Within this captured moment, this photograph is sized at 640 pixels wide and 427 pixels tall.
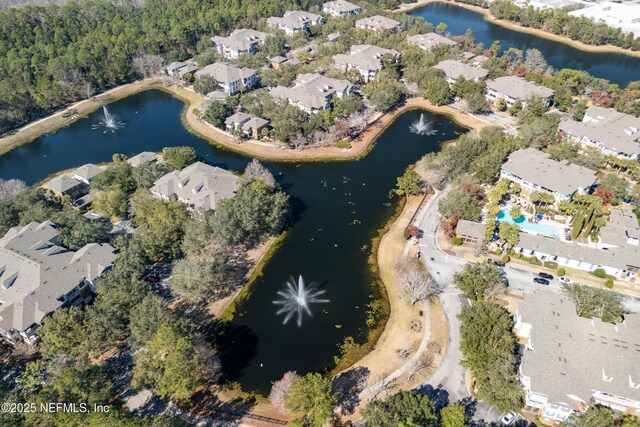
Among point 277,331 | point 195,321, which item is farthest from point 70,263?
point 277,331

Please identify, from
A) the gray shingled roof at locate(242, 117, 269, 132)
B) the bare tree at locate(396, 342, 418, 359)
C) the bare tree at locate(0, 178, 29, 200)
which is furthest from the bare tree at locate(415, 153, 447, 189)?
the bare tree at locate(0, 178, 29, 200)

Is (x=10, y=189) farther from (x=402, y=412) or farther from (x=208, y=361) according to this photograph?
(x=402, y=412)

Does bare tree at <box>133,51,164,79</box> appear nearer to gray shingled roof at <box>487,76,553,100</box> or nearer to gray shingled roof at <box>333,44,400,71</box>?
gray shingled roof at <box>333,44,400,71</box>

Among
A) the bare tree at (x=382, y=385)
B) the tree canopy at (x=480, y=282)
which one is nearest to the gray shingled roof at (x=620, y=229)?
the tree canopy at (x=480, y=282)

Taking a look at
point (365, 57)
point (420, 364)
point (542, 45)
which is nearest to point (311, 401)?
point (420, 364)

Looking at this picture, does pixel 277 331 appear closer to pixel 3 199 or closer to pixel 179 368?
pixel 179 368
